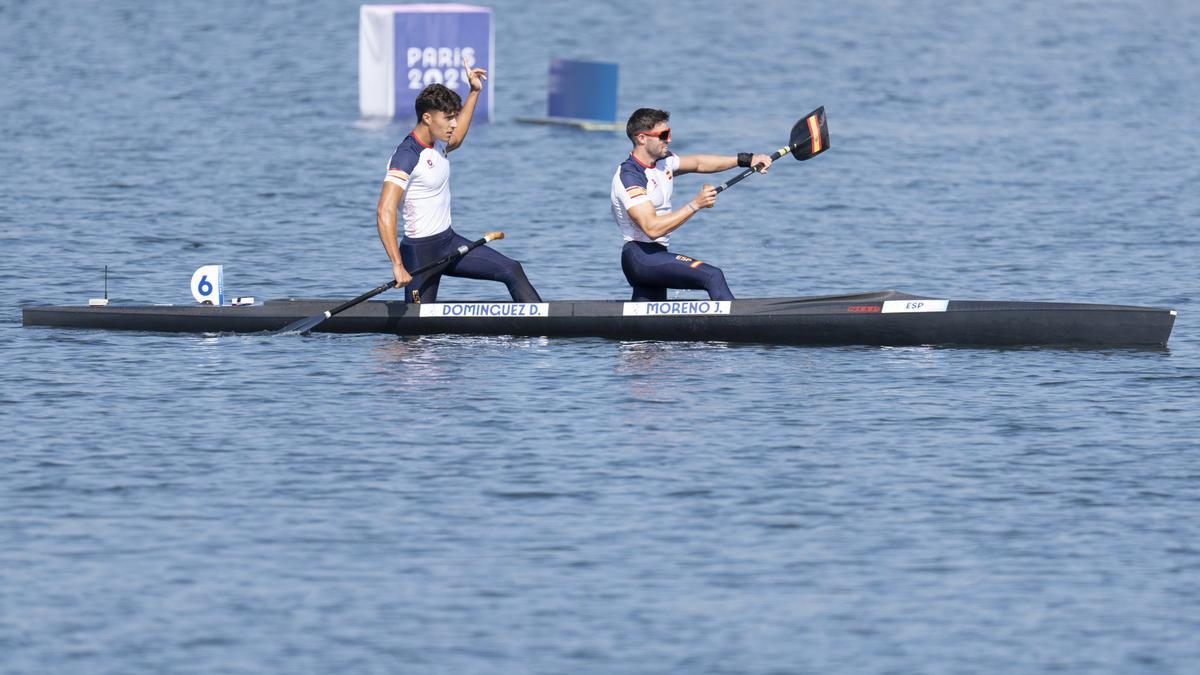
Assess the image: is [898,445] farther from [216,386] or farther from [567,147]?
[567,147]

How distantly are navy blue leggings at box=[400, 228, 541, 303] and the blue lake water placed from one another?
1.46 feet

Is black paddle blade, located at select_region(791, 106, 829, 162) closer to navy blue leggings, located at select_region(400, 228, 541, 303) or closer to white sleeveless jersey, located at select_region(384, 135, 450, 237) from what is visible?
navy blue leggings, located at select_region(400, 228, 541, 303)

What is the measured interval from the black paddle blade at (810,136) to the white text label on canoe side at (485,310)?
239 centimetres

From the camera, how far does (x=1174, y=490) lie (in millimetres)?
12789

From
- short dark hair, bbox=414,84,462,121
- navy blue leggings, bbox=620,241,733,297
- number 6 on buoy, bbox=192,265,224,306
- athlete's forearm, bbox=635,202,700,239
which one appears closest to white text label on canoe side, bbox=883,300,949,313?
navy blue leggings, bbox=620,241,733,297

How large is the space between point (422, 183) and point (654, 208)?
1773mm

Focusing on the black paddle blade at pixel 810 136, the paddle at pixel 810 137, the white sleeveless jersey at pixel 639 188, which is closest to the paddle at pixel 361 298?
the white sleeveless jersey at pixel 639 188

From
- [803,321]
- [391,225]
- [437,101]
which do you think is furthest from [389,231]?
[803,321]

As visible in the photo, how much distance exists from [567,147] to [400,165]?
16.6 metres

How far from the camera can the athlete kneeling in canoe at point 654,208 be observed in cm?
1630

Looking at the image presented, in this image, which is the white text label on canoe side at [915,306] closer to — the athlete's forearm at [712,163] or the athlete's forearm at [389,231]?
the athlete's forearm at [712,163]

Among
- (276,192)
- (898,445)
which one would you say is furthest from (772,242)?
(898,445)

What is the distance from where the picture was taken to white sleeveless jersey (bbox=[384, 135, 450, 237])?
1638 cm

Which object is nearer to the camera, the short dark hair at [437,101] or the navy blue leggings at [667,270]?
the short dark hair at [437,101]
